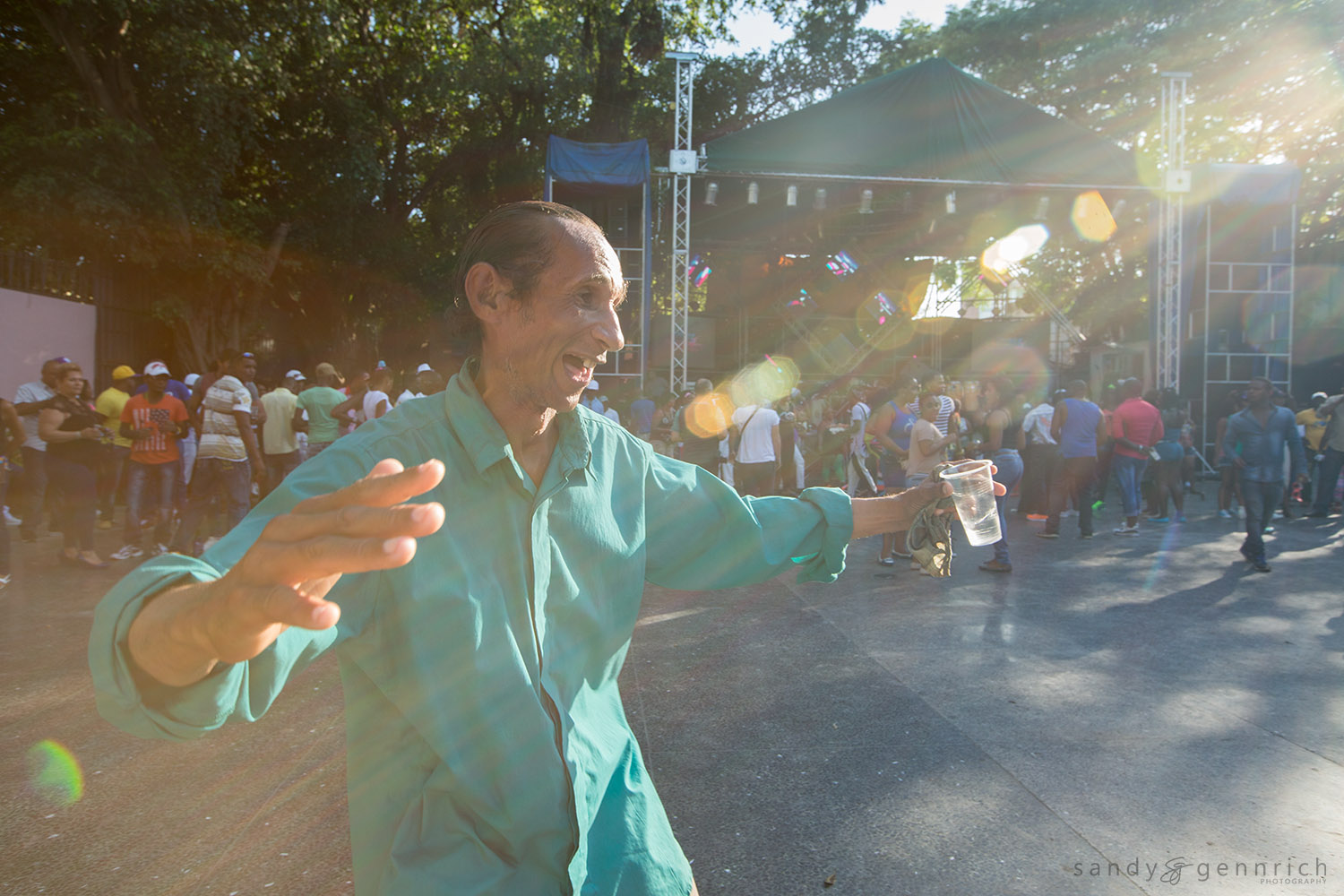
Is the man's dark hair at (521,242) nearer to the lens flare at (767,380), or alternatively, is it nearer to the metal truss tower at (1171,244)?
the lens flare at (767,380)

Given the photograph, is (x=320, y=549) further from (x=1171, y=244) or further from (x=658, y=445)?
(x=1171, y=244)

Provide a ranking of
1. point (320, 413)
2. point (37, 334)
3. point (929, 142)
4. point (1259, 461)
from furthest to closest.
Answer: point (929, 142) → point (37, 334) → point (320, 413) → point (1259, 461)

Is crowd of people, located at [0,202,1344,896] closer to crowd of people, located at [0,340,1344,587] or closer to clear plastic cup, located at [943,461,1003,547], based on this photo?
clear plastic cup, located at [943,461,1003,547]

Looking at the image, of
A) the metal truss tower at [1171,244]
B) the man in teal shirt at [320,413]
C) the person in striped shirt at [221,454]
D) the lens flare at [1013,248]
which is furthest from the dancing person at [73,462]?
the lens flare at [1013,248]

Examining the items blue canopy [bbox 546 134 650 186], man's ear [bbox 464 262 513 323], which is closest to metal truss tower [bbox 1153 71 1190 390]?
blue canopy [bbox 546 134 650 186]

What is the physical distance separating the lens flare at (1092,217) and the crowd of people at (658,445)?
490 centimetres

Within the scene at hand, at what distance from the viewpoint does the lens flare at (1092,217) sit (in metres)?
16.0

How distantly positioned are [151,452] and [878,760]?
23.0 feet

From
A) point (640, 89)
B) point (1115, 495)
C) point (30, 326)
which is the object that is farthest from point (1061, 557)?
point (640, 89)

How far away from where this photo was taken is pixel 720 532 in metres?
1.63

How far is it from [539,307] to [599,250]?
0.50 ft

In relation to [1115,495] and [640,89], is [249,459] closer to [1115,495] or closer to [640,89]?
[1115,495]

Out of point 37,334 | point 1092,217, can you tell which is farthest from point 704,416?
point 37,334

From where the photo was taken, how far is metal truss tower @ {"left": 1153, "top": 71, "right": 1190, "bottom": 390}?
1502 cm
